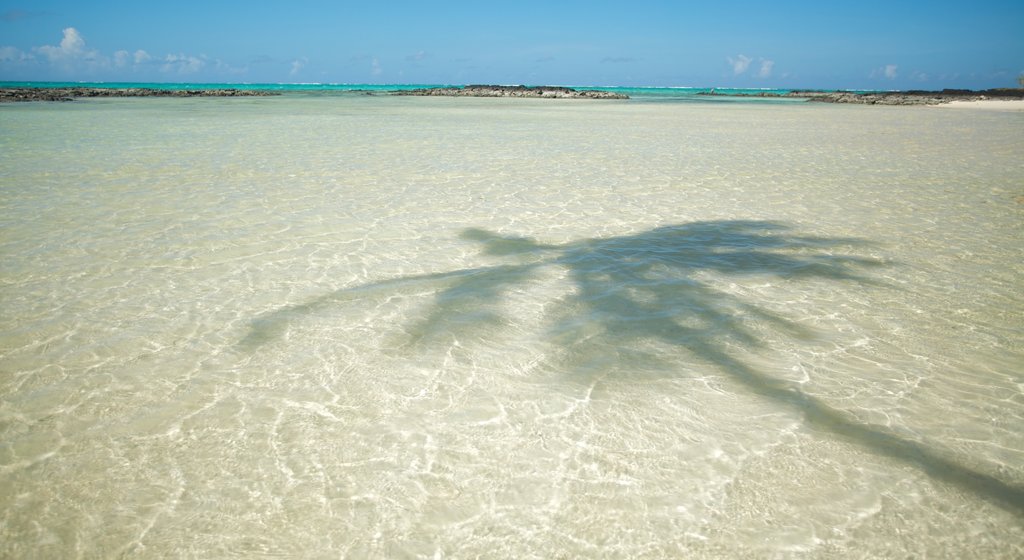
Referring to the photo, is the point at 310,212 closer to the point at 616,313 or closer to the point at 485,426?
the point at 616,313

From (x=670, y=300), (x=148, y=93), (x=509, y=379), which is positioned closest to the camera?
(x=509, y=379)

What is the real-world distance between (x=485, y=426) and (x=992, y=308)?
3.83m

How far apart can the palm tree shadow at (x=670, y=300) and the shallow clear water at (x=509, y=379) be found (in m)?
0.02

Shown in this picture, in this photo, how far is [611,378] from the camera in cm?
301

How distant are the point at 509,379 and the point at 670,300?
65.5 inches

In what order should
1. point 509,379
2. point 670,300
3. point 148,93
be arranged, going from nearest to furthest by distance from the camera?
point 509,379 → point 670,300 → point 148,93

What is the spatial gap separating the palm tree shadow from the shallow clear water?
2 cm

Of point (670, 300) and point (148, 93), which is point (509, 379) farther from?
point (148, 93)

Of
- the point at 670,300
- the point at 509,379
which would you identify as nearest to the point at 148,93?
the point at 670,300

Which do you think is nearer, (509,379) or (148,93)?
(509,379)

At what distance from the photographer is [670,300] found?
13.5 feet

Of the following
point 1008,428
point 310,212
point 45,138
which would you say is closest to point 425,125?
point 45,138

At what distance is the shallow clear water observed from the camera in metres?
2.02

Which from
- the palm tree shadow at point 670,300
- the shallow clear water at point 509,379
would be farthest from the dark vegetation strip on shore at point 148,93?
the palm tree shadow at point 670,300
